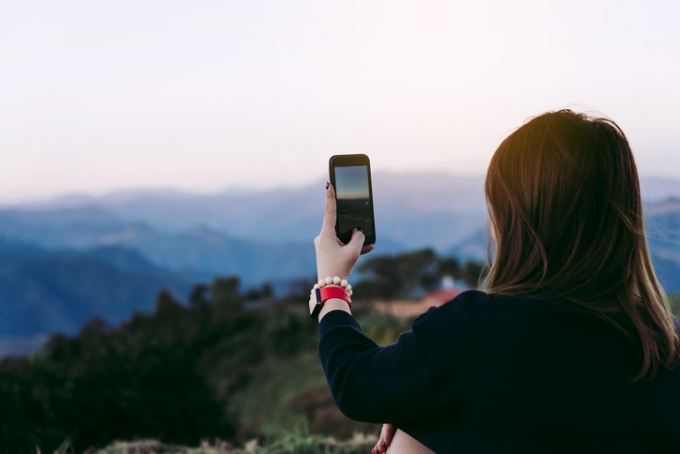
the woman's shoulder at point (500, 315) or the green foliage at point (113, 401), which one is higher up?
the woman's shoulder at point (500, 315)

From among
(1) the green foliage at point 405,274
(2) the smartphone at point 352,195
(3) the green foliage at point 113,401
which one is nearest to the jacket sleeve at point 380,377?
(2) the smartphone at point 352,195

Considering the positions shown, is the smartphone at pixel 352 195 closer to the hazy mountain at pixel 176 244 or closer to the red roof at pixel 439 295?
the red roof at pixel 439 295

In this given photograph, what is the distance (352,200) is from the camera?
173 centimetres

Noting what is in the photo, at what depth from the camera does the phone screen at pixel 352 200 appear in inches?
66.9

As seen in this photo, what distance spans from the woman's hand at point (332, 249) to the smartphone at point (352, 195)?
26 mm

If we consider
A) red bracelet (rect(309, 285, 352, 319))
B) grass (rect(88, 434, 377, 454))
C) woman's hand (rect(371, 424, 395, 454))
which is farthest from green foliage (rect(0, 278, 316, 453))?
red bracelet (rect(309, 285, 352, 319))

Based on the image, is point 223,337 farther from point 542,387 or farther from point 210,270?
point 210,270

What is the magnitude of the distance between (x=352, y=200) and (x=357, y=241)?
0.47 ft

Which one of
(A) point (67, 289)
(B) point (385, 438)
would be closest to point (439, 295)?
(B) point (385, 438)

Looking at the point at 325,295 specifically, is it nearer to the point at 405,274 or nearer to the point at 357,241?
the point at 357,241

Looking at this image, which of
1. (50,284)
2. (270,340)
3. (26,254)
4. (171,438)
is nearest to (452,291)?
(270,340)

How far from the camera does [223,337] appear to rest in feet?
88.1

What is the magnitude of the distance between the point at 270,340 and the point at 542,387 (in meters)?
23.0

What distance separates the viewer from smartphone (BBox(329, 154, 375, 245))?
66.8 inches
